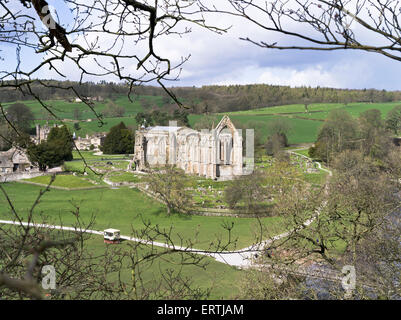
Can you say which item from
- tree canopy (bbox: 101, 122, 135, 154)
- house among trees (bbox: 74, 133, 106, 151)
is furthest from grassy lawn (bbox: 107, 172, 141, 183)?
house among trees (bbox: 74, 133, 106, 151)

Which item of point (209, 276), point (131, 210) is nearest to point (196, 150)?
point (131, 210)

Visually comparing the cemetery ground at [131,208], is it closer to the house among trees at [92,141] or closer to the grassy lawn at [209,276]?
the grassy lawn at [209,276]

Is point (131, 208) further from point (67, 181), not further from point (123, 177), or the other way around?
point (67, 181)

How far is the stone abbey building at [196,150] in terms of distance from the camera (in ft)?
139

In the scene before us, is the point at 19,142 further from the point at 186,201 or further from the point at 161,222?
the point at 186,201

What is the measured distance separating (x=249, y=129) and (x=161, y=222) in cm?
3276

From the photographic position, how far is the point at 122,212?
29.2 meters

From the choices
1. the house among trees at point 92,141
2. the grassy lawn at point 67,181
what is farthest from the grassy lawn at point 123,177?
the house among trees at point 92,141

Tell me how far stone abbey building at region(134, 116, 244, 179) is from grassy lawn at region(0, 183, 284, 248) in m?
7.68

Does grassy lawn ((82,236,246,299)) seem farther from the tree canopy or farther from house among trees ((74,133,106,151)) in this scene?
house among trees ((74,133,106,151))

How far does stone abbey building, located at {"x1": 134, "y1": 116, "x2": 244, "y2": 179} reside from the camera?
42406mm

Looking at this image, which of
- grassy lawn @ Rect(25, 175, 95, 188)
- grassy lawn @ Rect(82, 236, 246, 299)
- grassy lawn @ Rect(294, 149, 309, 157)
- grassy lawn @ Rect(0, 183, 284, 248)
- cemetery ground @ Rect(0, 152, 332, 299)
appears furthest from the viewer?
grassy lawn @ Rect(294, 149, 309, 157)

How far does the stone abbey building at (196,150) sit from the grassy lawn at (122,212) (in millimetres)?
7683
